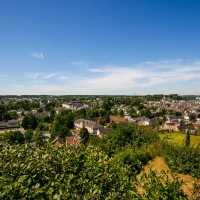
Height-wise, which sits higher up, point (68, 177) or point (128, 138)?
point (68, 177)

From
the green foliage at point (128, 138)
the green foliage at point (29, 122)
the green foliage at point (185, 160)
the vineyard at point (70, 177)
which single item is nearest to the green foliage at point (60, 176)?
the vineyard at point (70, 177)

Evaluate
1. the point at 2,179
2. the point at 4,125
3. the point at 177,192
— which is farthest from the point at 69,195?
the point at 4,125

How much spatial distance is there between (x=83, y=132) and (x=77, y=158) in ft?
148

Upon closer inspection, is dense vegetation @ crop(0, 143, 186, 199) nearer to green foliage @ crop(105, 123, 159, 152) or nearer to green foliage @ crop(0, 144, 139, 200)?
green foliage @ crop(0, 144, 139, 200)

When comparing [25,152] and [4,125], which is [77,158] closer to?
[25,152]

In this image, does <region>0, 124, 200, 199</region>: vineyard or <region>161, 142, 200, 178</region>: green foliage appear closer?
<region>0, 124, 200, 199</region>: vineyard

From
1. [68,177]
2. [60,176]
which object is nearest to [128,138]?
[60,176]

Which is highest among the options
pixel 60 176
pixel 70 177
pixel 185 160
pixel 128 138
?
Result: pixel 70 177

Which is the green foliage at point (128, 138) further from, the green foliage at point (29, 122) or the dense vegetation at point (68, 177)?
the green foliage at point (29, 122)

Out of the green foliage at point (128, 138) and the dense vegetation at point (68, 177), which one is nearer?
the dense vegetation at point (68, 177)

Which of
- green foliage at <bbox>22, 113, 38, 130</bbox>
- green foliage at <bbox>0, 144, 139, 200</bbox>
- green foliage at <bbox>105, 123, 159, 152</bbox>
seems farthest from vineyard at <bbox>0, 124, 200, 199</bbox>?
green foliage at <bbox>22, 113, 38, 130</bbox>

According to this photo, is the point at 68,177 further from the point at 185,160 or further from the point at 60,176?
the point at 185,160

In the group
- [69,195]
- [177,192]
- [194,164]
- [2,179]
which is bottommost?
[194,164]

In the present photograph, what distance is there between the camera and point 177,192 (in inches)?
249
